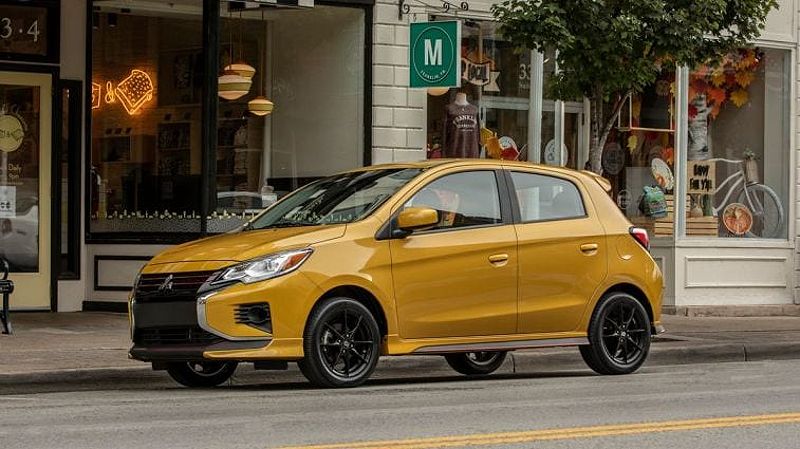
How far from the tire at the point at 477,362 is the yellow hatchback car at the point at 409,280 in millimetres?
12

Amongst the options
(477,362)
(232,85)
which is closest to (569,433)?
(477,362)

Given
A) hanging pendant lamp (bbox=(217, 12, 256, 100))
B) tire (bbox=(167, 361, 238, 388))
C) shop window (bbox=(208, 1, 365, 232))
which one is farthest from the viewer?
shop window (bbox=(208, 1, 365, 232))

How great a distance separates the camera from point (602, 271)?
500 inches

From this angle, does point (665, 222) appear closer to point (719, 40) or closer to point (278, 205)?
point (719, 40)

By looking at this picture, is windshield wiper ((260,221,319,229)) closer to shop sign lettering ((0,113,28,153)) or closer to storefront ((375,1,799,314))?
shop sign lettering ((0,113,28,153))

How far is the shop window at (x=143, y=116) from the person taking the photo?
17703 mm

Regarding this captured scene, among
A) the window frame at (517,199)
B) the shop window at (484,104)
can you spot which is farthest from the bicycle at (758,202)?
the window frame at (517,199)

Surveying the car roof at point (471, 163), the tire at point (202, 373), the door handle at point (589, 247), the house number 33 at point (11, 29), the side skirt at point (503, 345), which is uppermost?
the house number 33 at point (11, 29)

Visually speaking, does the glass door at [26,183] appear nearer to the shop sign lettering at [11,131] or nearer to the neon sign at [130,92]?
the shop sign lettering at [11,131]

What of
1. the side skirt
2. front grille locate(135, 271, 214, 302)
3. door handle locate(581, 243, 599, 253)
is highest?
door handle locate(581, 243, 599, 253)

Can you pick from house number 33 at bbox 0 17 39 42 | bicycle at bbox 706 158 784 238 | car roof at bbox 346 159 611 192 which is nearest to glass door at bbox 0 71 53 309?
house number 33 at bbox 0 17 39 42

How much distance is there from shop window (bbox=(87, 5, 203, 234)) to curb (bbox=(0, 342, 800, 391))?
5.09m

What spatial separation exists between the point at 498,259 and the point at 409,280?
88 centimetres

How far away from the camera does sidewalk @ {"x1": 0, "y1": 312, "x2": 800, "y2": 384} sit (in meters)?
12.1
